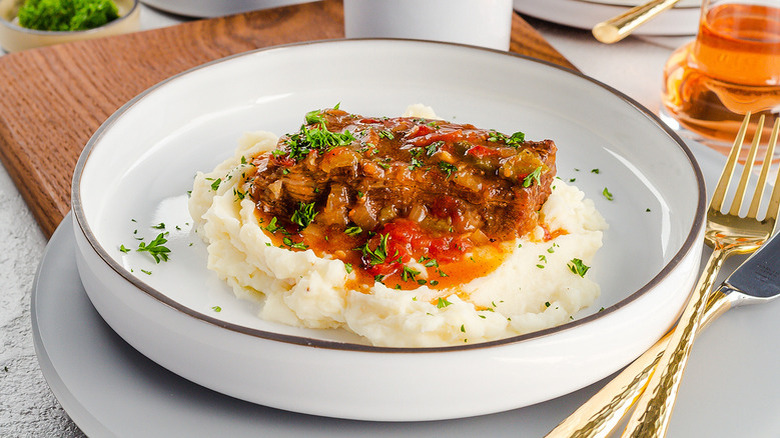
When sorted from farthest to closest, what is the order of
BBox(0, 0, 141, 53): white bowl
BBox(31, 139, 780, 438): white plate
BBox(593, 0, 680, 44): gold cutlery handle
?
BBox(0, 0, 141, 53): white bowl → BBox(593, 0, 680, 44): gold cutlery handle → BBox(31, 139, 780, 438): white plate

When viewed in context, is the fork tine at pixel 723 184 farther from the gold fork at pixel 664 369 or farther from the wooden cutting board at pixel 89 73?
the wooden cutting board at pixel 89 73

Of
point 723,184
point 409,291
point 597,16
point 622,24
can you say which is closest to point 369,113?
point 622,24

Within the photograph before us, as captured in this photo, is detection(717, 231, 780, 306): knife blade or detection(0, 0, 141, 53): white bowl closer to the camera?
detection(717, 231, 780, 306): knife blade

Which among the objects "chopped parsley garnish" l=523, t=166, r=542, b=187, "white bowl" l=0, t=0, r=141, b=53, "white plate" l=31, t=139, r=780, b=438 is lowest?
"white bowl" l=0, t=0, r=141, b=53

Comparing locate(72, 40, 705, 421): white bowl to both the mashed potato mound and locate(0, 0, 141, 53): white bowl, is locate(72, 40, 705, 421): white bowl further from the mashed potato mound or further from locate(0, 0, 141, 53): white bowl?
locate(0, 0, 141, 53): white bowl

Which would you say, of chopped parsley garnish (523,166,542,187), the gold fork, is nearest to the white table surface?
the gold fork

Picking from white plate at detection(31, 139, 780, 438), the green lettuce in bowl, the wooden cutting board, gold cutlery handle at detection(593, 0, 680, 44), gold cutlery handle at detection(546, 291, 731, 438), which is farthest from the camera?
the green lettuce in bowl

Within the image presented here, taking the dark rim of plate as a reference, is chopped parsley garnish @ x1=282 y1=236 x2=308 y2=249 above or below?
below

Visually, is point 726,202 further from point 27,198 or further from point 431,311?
point 27,198

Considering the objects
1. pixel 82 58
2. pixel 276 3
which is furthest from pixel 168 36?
pixel 276 3
